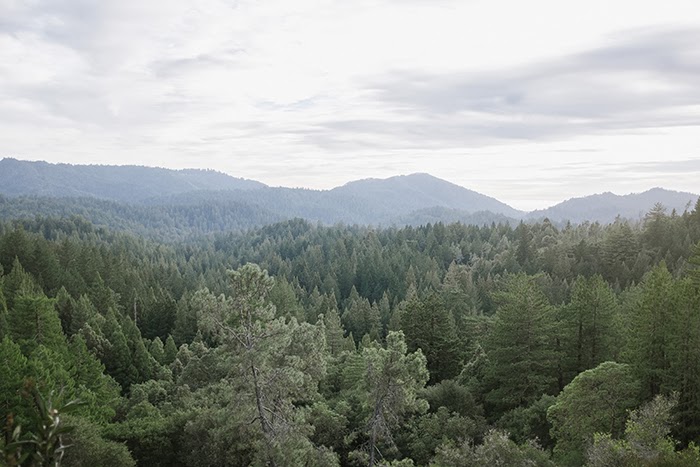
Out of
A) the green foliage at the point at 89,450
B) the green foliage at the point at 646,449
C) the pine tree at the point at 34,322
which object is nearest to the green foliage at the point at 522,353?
the green foliage at the point at 646,449

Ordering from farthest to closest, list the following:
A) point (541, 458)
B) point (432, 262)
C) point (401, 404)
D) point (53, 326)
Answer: point (432, 262), point (53, 326), point (401, 404), point (541, 458)

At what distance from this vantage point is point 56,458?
735 centimetres

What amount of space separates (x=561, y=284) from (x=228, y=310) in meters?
76.5

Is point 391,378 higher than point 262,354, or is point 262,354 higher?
point 262,354

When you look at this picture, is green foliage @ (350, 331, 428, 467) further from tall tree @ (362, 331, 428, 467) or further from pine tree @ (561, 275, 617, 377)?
pine tree @ (561, 275, 617, 377)

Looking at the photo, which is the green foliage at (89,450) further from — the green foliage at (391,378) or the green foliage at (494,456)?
the green foliage at (494,456)

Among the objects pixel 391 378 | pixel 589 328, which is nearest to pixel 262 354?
pixel 391 378

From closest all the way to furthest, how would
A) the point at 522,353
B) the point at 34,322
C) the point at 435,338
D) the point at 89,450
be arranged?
the point at 89,450 → the point at 522,353 → the point at 34,322 → the point at 435,338

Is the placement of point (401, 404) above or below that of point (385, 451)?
above

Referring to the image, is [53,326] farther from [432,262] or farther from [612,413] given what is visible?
[432,262]

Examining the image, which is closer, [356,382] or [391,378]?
[391,378]

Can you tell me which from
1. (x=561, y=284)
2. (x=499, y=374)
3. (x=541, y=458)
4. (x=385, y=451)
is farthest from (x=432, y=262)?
(x=541, y=458)

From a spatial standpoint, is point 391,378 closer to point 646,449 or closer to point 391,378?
point 391,378

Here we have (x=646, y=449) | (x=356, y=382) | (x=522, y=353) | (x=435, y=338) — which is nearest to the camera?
(x=646, y=449)
